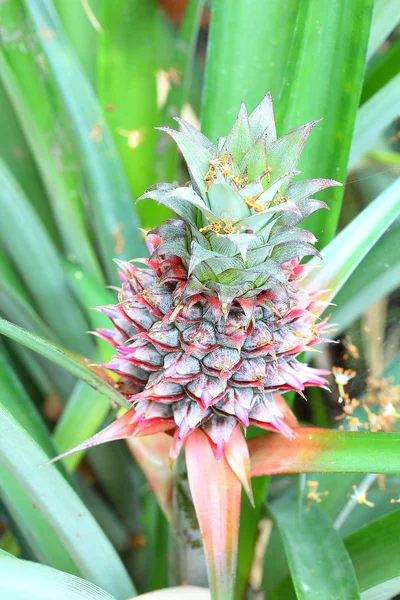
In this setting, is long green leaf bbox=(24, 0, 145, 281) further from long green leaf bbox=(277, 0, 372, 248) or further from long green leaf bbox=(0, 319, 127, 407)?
long green leaf bbox=(0, 319, 127, 407)

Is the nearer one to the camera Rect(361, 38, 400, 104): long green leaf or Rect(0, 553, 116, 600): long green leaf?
Rect(0, 553, 116, 600): long green leaf

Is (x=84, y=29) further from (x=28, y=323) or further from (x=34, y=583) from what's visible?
(x=34, y=583)

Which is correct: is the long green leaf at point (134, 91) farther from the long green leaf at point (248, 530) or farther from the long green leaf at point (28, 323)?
the long green leaf at point (248, 530)

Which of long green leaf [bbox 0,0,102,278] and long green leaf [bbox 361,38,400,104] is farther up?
long green leaf [bbox 0,0,102,278]

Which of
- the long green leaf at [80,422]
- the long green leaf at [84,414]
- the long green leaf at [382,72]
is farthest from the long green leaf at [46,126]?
the long green leaf at [382,72]

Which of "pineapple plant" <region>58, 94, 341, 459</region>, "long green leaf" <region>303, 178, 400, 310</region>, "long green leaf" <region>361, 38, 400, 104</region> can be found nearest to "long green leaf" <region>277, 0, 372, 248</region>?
"long green leaf" <region>303, 178, 400, 310</region>

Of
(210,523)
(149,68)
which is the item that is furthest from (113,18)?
(210,523)

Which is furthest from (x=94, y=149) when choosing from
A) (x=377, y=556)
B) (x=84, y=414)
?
(x=377, y=556)
